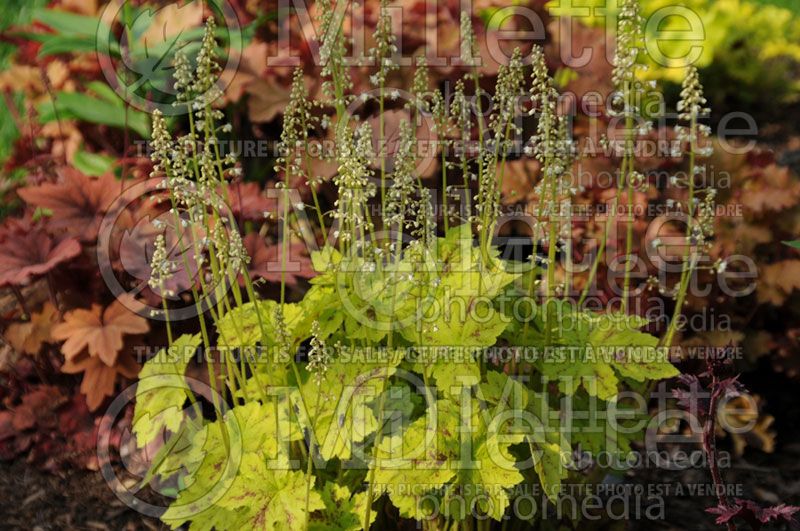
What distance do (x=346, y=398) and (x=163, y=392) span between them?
1.44 ft

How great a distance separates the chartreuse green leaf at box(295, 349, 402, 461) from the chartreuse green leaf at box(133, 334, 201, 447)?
28cm

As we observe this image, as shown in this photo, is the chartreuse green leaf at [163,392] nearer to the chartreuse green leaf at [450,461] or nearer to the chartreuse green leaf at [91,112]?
the chartreuse green leaf at [450,461]

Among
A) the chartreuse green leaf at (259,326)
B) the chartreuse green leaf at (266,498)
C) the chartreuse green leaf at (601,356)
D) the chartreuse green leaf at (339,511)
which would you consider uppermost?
the chartreuse green leaf at (259,326)

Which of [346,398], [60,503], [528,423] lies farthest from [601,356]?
[60,503]

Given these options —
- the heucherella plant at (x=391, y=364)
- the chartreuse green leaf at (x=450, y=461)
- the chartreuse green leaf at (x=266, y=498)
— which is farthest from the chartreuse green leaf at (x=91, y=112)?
the chartreuse green leaf at (x=450, y=461)

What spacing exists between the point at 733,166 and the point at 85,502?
7.78 feet

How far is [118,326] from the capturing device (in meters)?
2.40

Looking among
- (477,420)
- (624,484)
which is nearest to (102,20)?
Answer: (477,420)

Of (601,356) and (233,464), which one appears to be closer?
(233,464)

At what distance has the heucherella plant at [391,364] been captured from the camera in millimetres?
1742

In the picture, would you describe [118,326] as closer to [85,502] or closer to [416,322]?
[85,502]

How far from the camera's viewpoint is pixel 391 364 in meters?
1.77

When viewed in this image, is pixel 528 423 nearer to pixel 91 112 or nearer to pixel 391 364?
pixel 391 364

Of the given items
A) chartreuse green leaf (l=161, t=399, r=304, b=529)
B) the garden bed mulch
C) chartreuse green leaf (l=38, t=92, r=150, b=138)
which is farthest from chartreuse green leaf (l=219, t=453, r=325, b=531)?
chartreuse green leaf (l=38, t=92, r=150, b=138)
